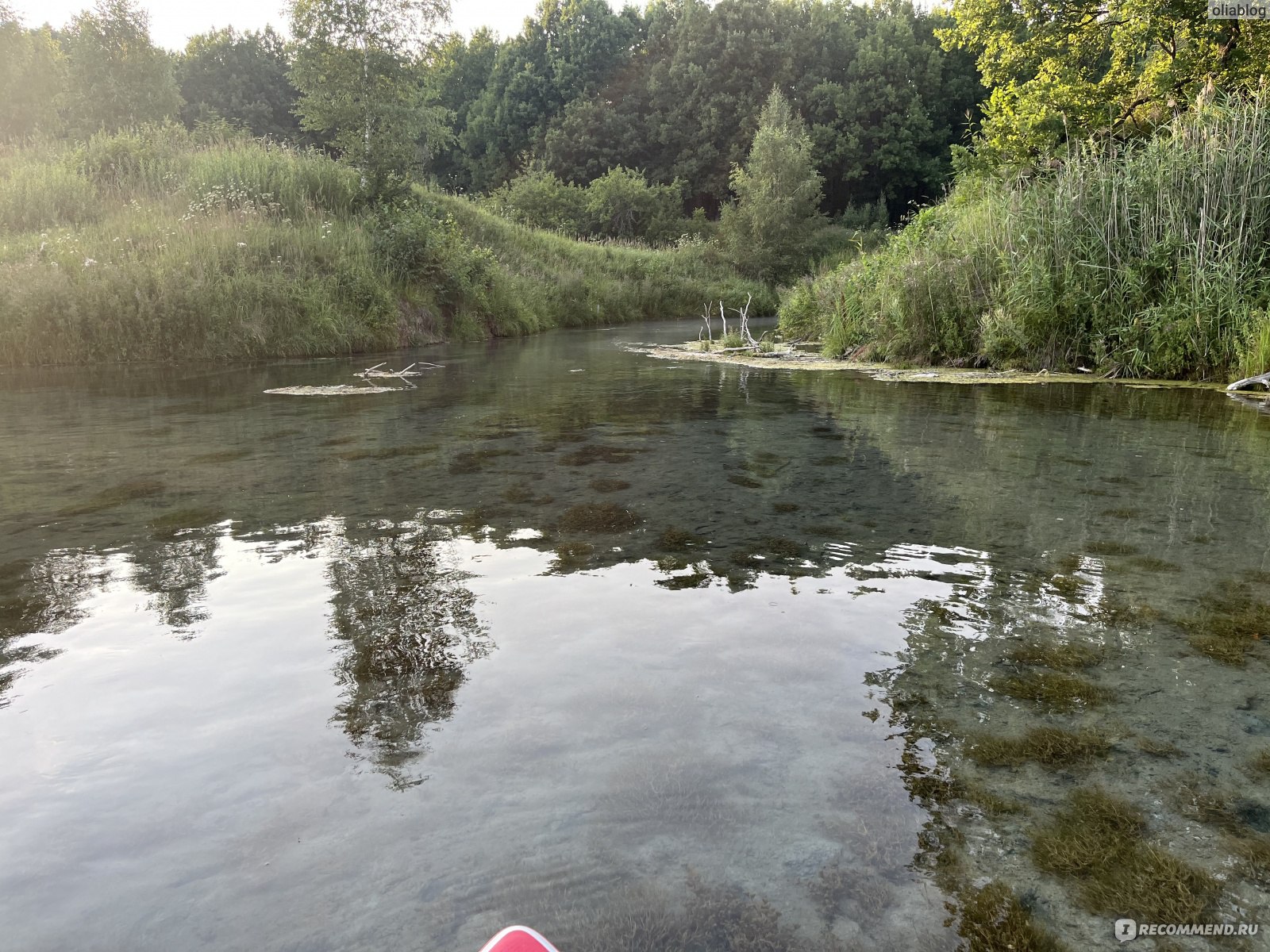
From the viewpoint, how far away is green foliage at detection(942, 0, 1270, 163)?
11.4 meters

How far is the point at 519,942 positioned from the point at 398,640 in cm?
181

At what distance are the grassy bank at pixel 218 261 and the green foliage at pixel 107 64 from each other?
10.8 m

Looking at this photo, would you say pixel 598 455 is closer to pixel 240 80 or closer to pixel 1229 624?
pixel 1229 624

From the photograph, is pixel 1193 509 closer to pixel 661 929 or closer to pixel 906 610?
pixel 906 610

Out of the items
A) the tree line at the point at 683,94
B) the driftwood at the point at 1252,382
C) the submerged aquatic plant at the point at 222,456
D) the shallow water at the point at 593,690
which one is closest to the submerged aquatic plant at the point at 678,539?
the shallow water at the point at 593,690

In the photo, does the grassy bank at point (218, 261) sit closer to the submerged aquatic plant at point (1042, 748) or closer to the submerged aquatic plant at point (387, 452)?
the submerged aquatic plant at point (387, 452)

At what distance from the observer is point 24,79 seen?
2750 cm

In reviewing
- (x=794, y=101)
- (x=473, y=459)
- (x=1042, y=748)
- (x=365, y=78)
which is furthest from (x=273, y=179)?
(x=794, y=101)

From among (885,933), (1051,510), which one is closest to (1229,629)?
(1051,510)

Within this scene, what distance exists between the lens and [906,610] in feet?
8.98

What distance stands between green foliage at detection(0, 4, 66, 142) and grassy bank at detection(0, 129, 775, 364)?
14.3 meters

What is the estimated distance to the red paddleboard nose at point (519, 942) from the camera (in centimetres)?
82

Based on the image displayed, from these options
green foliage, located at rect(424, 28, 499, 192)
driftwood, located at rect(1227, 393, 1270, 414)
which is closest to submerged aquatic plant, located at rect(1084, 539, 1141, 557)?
driftwood, located at rect(1227, 393, 1270, 414)

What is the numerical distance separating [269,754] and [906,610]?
76.7 inches
